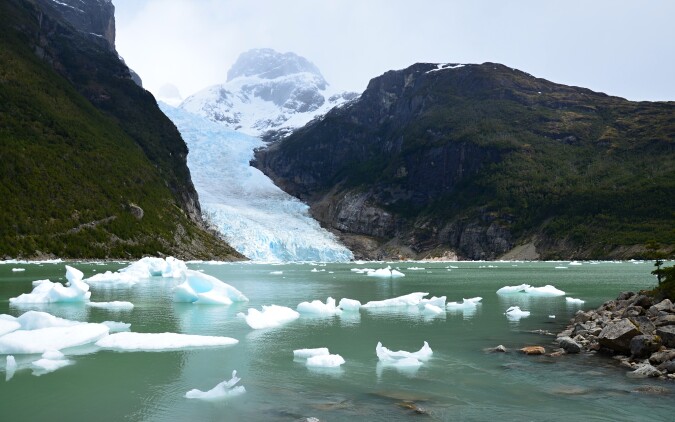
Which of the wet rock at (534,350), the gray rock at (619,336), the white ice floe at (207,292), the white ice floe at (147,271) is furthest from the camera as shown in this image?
the white ice floe at (147,271)

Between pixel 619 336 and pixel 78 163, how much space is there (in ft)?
259

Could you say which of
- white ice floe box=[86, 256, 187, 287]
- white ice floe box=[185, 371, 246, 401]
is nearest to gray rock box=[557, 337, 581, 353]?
white ice floe box=[185, 371, 246, 401]

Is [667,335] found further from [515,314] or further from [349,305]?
[349,305]

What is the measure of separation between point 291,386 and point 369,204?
455 feet

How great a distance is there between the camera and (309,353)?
13.6m

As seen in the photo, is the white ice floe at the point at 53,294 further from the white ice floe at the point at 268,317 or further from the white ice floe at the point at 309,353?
the white ice floe at the point at 309,353

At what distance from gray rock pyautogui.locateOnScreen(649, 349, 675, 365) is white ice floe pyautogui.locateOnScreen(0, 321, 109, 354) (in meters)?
13.9

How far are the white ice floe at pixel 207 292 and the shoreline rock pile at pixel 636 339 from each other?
1489cm

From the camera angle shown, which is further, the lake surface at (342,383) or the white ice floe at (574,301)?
the white ice floe at (574,301)

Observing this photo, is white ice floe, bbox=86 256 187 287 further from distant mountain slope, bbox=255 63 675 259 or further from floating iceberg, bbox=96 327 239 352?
distant mountain slope, bbox=255 63 675 259

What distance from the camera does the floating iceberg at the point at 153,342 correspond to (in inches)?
568

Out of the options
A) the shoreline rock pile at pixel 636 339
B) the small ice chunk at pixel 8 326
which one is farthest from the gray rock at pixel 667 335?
the small ice chunk at pixel 8 326

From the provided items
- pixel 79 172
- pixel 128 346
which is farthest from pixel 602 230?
pixel 128 346

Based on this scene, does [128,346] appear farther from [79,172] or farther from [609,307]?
[79,172]
